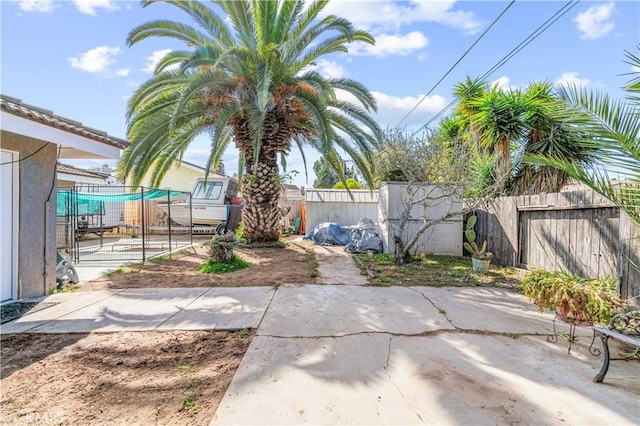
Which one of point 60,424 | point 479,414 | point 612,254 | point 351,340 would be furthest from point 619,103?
point 60,424

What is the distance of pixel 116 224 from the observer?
49.8ft

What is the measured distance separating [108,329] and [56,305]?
6.12 ft

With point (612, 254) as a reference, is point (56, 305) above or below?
below

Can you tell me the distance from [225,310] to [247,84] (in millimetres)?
6892

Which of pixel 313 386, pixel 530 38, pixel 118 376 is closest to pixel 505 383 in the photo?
pixel 313 386

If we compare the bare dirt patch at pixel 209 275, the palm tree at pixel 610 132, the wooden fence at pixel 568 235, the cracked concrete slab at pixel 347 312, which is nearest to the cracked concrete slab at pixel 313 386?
the cracked concrete slab at pixel 347 312

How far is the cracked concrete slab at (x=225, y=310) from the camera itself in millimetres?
3949

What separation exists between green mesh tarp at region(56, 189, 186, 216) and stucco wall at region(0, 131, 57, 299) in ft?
7.15

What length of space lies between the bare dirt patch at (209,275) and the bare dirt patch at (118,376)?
93.9 inches

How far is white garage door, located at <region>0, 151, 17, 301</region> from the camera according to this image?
15.7ft

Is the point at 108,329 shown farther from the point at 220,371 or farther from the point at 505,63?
the point at 505,63

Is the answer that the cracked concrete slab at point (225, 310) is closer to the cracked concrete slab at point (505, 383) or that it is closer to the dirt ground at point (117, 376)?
the dirt ground at point (117, 376)

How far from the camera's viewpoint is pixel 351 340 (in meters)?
3.45

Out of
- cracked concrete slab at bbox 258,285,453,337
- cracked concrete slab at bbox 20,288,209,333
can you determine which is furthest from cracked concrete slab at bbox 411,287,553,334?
cracked concrete slab at bbox 20,288,209,333
